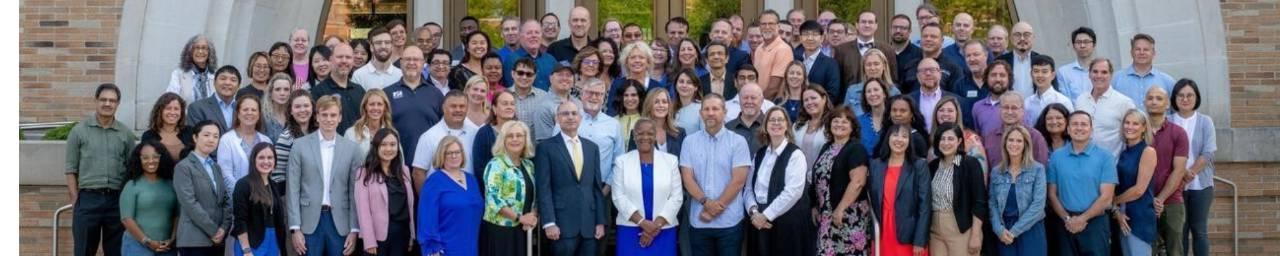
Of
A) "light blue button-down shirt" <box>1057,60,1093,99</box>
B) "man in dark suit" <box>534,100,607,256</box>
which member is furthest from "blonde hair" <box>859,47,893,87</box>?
"man in dark suit" <box>534,100,607,256</box>

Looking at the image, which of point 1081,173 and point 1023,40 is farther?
point 1023,40

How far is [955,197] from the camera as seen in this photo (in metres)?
10.4

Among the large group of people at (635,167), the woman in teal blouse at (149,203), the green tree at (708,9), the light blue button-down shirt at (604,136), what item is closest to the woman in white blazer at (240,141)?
the large group of people at (635,167)

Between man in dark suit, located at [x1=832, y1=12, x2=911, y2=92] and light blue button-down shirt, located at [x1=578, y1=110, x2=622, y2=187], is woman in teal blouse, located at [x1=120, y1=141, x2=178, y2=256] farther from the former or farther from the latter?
man in dark suit, located at [x1=832, y1=12, x2=911, y2=92]

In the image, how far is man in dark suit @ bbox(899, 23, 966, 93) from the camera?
39.2 feet

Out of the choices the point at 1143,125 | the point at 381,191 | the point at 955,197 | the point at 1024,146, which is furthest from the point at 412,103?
the point at 1143,125

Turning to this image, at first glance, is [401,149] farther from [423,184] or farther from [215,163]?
[215,163]

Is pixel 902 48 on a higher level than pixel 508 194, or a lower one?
higher

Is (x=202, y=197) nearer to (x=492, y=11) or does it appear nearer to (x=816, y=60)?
(x=816, y=60)

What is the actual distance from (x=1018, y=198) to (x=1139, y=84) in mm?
2055

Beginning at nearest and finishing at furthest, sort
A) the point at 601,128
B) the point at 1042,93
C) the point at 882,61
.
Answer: the point at 601,128, the point at 1042,93, the point at 882,61

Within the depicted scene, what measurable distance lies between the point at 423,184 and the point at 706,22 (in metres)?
6.20

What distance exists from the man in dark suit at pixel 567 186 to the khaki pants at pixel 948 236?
2199 millimetres

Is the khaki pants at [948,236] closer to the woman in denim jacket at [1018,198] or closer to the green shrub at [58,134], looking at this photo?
the woman in denim jacket at [1018,198]
